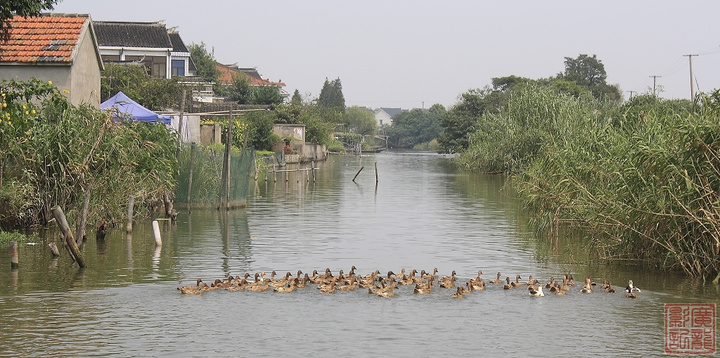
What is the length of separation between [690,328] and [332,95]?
144851 mm

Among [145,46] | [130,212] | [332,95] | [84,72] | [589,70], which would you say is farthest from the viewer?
[332,95]

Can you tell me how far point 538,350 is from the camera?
44.6ft

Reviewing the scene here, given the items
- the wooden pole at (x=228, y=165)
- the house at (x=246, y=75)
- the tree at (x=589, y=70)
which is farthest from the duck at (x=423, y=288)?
the tree at (x=589, y=70)

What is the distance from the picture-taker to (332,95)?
15875cm

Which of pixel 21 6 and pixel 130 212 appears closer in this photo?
pixel 21 6

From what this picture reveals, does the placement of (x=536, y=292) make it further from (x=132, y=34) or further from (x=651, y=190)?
(x=132, y=34)

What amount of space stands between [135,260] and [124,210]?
18.9 ft

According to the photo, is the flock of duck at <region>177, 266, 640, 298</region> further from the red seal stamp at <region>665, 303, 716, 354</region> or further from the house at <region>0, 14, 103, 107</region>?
the house at <region>0, 14, 103, 107</region>

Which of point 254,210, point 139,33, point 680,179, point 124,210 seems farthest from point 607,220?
point 139,33

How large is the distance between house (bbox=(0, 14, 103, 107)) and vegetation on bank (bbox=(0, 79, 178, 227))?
536 centimetres

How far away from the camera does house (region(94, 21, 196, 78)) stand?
3036 inches

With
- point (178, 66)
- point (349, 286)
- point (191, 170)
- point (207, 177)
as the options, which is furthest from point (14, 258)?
point (178, 66)

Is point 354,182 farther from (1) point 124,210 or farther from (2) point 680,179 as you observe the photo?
(2) point 680,179

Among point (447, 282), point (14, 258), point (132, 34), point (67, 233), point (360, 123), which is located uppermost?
point (132, 34)
